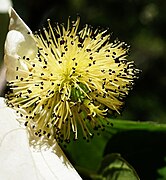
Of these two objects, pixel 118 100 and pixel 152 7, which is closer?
pixel 118 100

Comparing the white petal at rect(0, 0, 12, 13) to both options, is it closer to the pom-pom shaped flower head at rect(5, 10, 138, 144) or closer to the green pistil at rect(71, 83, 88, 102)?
the pom-pom shaped flower head at rect(5, 10, 138, 144)

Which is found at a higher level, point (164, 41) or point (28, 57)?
point (28, 57)

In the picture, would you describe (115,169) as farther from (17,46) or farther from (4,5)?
(4,5)

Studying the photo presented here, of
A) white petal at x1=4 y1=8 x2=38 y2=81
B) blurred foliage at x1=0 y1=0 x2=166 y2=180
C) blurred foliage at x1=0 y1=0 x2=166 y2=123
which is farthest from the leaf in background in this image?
blurred foliage at x1=0 y1=0 x2=166 y2=123

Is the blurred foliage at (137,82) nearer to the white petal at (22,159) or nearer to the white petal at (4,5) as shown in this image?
the white petal at (4,5)

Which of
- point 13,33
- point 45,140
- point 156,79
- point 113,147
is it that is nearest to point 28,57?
point 13,33

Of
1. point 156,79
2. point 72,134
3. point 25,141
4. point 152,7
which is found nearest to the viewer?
point 25,141

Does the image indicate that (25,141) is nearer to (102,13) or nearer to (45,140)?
(45,140)

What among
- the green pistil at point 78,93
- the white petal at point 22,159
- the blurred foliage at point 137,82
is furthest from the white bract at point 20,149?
the blurred foliage at point 137,82
